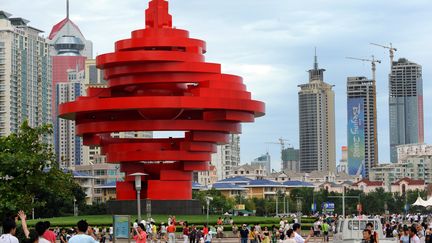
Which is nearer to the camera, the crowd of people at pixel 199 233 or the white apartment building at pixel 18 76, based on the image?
the crowd of people at pixel 199 233

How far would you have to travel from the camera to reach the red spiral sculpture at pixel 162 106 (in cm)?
7306

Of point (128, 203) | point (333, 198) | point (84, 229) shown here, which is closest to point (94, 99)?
point (128, 203)

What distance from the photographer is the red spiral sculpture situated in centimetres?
7306

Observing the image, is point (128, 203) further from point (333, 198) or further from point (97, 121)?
point (333, 198)

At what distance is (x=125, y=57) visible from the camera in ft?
241

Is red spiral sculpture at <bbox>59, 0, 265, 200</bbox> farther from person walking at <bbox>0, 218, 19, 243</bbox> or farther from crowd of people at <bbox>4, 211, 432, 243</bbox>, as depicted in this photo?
person walking at <bbox>0, 218, 19, 243</bbox>

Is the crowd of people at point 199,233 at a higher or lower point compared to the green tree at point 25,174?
lower

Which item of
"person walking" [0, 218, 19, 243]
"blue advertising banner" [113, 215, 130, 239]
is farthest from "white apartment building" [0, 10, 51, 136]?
"person walking" [0, 218, 19, 243]

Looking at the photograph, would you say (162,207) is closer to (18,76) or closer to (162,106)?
(162,106)

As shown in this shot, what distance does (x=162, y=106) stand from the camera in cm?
7194

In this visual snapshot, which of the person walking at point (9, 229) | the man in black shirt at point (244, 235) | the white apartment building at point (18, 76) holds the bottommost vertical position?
the man in black shirt at point (244, 235)

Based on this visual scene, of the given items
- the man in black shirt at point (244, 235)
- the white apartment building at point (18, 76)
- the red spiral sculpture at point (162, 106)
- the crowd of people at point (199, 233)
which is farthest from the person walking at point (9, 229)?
the white apartment building at point (18, 76)

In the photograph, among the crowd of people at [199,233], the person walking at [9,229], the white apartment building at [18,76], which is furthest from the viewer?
the white apartment building at [18,76]

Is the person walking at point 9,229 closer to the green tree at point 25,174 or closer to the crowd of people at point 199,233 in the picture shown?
the crowd of people at point 199,233
